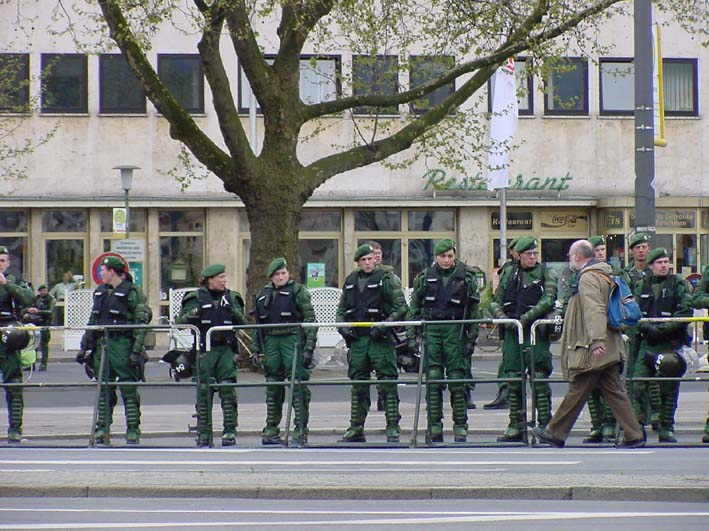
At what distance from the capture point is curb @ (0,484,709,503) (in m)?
9.66

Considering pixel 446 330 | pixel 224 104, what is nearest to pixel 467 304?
pixel 446 330

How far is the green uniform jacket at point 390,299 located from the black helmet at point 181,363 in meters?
1.47

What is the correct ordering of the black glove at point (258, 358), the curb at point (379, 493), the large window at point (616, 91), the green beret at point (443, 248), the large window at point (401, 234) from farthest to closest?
the large window at point (616, 91) < the large window at point (401, 234) < the black glove at point (258, 358) < the green beret at point (443, 248) < the curb at point (379, 493)

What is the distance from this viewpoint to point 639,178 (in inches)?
691

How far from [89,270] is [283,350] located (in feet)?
69.8

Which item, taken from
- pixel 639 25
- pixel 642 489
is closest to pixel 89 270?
pixel 639 25

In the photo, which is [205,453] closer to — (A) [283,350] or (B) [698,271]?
(A) [283,350]

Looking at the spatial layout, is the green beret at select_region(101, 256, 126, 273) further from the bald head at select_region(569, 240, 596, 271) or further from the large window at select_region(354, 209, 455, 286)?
the large window at select_region(354, 209, 455, 286)

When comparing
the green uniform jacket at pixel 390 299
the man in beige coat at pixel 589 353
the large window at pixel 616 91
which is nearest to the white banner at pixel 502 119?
the large window at pixel 616 91

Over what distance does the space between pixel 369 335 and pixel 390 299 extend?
1.66 ft

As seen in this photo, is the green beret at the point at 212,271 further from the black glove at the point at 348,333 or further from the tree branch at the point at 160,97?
the tree branch at the point at 160,97

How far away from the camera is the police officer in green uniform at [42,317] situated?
1614 centimetres

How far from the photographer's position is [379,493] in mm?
9898

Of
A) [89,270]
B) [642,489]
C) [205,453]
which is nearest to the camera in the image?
[642,489]
